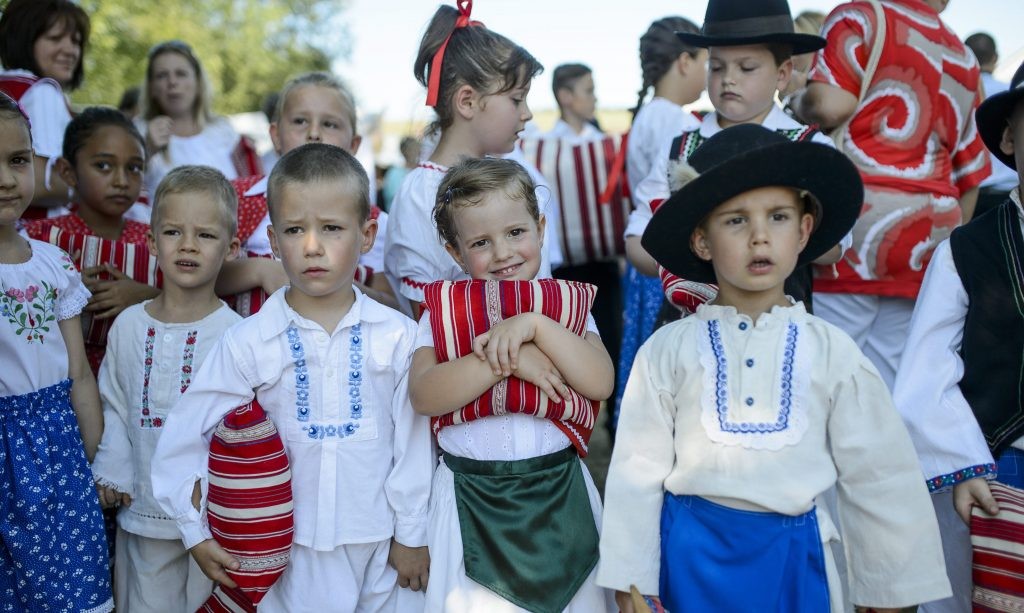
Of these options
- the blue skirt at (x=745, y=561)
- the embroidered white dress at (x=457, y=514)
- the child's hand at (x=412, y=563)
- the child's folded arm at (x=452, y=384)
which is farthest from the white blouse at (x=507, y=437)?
the blue skirt at (x=745, y=561)

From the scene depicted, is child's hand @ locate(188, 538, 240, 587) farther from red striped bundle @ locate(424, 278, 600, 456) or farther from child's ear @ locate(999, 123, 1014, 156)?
child's ear @ locate(999, 123, 1014, 156)

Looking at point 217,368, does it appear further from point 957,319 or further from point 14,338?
point 957,319

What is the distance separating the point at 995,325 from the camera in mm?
2367

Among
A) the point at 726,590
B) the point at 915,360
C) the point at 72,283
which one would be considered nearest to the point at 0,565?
the point at 72,283

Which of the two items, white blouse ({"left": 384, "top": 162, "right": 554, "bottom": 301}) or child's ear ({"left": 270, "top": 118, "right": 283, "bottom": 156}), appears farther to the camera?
child's ear ({"left": 270, "top": 118, "right": 283, "bottom": 156})

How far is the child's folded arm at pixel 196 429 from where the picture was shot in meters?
2.43

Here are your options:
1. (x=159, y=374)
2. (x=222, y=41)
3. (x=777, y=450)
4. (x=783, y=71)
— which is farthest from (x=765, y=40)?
(x=222, y=41)

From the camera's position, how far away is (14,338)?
2.63 metres

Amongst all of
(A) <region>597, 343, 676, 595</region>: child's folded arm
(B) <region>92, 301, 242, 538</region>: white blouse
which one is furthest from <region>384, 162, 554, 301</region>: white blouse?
(A) <region>597, 343, 676, 595</region>: child's folded arm

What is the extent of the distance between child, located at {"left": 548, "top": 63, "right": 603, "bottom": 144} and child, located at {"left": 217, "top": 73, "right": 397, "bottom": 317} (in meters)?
3.93

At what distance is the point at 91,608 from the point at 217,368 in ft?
2.97

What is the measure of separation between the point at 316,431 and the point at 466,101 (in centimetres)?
128

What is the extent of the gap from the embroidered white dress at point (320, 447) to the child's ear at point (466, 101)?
3.05 feet

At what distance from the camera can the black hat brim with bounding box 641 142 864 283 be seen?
6.85 ft
